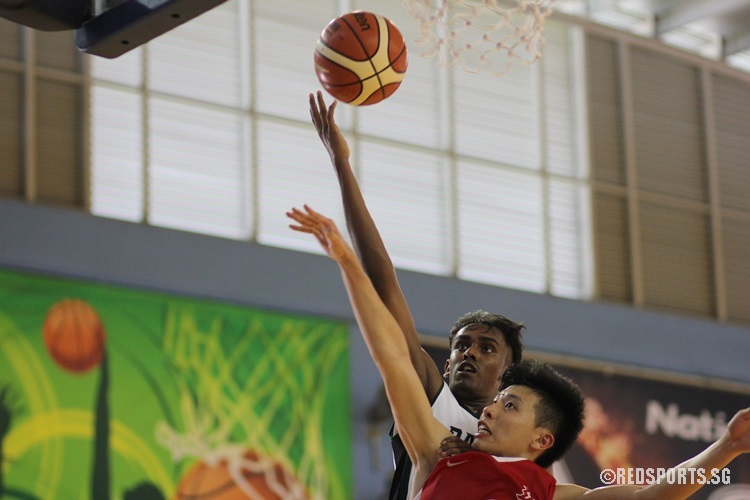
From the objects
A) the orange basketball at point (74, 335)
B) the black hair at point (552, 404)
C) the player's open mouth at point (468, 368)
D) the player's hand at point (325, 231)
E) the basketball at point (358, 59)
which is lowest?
the black hair at point (552, 404)

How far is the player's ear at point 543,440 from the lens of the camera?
421cm

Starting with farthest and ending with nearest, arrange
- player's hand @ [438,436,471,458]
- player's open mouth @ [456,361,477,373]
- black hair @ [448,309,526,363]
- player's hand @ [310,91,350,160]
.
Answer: black hair @ [448,309,526,363]
player's open mouth @ [456,361,477,373]
player's hand @ [310,91,350,160]
player's hand @ [438,436,471,458]

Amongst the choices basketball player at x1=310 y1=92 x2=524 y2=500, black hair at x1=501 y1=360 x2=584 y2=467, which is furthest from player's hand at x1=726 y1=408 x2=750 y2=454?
basketball player at x1=310 y1=92 x2=524 y2=500

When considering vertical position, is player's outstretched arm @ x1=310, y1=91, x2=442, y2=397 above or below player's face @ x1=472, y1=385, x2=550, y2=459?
above

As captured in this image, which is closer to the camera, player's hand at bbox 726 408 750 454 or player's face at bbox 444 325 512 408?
player's hand at bbox 726 408 750 454

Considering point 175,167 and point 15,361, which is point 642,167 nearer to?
point 175,167

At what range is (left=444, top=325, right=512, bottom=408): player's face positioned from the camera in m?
5.00

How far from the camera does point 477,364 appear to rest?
5.01m

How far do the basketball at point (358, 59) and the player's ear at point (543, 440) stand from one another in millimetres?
2161

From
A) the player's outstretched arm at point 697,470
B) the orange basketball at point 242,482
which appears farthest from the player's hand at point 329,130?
the orange basketball at point 242,482

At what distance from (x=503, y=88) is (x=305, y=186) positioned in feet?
9.87

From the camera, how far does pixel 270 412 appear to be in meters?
12.1

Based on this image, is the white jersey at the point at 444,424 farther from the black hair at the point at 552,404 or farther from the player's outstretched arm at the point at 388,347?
the player's outstretched arm at the point at 388,347

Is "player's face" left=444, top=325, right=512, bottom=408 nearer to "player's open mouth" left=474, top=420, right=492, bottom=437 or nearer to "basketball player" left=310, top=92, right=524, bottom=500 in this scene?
"basketball player" left=310, top=92, right=524, bottom=500
